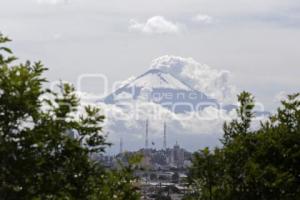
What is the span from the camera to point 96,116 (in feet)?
50.6

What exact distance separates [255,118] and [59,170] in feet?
30.5

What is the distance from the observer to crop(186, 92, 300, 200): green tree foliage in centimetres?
2039

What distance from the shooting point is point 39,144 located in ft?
42.9

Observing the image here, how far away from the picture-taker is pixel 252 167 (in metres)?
20.2

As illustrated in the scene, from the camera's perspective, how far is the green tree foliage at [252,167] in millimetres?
20394

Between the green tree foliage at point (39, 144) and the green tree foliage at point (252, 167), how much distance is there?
6466 millimetres

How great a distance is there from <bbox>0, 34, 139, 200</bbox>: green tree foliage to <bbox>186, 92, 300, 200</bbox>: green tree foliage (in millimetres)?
6466

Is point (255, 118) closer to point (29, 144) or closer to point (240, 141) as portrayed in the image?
point (240, 141)

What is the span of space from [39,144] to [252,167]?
8.73m

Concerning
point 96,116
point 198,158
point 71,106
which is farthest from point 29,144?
point 198,158

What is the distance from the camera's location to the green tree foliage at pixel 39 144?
12680mm

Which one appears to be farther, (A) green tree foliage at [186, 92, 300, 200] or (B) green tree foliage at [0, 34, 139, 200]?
(A) green tree foliage at [186, 92, 300, 200]

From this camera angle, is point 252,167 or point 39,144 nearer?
point 39,144

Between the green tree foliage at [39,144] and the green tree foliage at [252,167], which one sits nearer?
the green tree foliage at [39,144]
